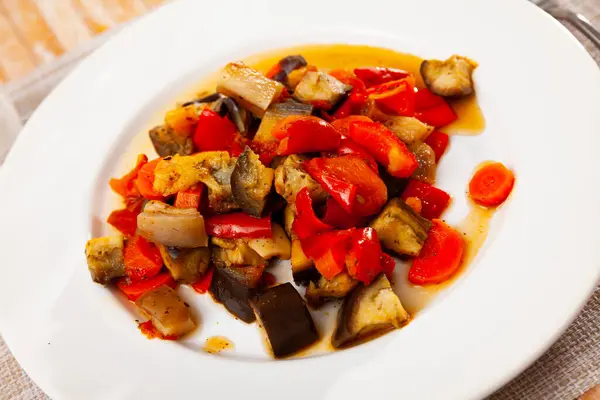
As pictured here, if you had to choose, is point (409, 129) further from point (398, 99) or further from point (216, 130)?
point (216, 130)

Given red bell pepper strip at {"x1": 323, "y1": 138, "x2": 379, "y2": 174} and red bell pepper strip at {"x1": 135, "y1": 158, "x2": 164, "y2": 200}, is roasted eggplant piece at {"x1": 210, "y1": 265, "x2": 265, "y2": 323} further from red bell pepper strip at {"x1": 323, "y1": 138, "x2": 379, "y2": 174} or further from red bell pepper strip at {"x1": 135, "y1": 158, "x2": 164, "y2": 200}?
red bell pepper strip at {"x1": 323, "y1": 138, "x2": 379, "y2": 174}

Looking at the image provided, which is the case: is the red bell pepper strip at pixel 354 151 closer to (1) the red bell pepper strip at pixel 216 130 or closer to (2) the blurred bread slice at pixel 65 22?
(1) the red bell pepper strip at pixel 216 130

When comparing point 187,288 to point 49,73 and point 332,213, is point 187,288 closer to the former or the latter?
point 332,213

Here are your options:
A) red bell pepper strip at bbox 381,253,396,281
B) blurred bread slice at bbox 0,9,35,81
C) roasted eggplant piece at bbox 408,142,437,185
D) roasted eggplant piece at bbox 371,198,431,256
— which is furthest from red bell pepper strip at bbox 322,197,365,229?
blurred bread slice at bbox 0,9,35,81

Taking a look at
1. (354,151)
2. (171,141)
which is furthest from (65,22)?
(354,151)

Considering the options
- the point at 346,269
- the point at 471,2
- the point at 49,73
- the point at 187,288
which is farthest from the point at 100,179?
the point at 471,2
